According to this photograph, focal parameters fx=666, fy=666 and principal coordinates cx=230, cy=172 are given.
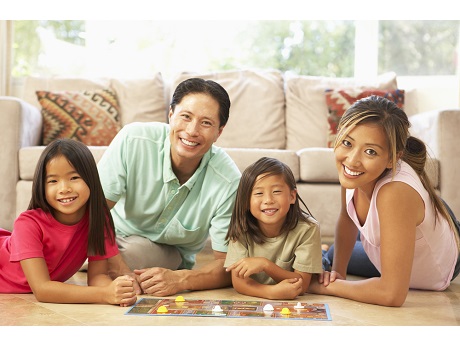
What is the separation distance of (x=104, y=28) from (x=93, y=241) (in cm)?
305

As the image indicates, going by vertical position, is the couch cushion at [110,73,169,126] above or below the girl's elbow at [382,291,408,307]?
above

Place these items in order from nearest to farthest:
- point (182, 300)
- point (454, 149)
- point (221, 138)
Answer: point (182, 300), point (454, 149), point (221, 138)

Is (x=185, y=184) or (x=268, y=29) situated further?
(x=268, y=29)

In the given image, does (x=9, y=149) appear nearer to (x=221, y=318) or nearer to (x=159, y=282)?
(x=159, y=282)

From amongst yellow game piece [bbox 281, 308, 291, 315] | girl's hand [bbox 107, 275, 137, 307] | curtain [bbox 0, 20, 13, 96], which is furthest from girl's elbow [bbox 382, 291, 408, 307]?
curtain [bbox 0, 20, 13, 96]

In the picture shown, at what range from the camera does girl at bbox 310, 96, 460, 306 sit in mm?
1955

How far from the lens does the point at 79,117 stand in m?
3.78

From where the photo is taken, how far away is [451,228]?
2219mm

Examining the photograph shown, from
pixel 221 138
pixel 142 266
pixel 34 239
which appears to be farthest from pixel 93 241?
pixel 221 138

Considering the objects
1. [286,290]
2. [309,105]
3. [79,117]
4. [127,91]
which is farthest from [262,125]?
[286,290]

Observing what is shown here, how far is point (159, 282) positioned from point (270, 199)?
44cm

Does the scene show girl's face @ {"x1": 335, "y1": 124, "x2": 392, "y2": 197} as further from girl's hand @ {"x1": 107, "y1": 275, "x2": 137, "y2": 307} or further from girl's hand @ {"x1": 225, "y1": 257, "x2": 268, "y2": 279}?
girl's hand @ {"x1": 107, "y1": 275, "x2": 137, "y2": 307}

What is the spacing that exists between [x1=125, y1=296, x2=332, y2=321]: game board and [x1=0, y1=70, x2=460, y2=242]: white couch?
1412 mm
